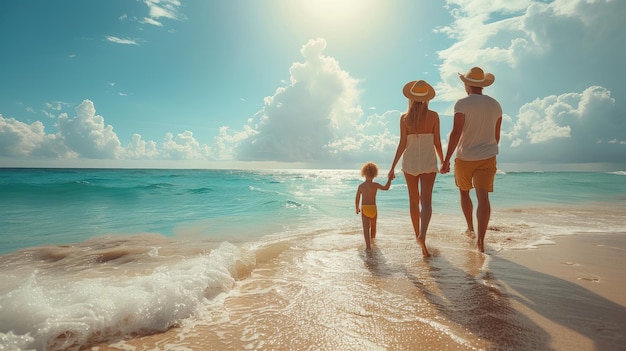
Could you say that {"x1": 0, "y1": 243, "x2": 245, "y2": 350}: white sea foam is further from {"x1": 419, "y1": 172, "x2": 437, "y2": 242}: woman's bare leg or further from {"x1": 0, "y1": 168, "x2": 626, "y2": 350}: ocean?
{"x1": 419, "y1": 172, "x2": 437, "y2": 242}: woman's bare leg

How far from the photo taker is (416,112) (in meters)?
4.45

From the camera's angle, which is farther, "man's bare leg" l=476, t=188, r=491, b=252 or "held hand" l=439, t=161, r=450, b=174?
"held hand" l=439, t=161, r=450, b=174

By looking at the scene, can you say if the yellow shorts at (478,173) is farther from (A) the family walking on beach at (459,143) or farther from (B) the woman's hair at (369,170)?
(B) the woman's hair at (369,170)

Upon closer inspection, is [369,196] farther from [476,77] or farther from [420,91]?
[476,77]

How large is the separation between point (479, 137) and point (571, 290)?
2202mm

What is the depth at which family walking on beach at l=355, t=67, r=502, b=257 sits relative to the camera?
429cm

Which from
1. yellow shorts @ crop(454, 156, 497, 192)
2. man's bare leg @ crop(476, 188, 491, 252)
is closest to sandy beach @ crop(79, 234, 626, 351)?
man's bare leg @ crop(476, 188, 491, 252)

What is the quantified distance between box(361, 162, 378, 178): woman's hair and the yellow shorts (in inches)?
54.9

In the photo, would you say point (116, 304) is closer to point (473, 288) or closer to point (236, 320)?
point (236, 320)

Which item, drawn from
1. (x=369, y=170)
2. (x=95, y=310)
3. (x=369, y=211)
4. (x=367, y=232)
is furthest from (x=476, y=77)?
(x=95, y=310)

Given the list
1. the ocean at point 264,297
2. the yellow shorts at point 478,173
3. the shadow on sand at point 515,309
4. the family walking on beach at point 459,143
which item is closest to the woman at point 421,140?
the family walking on beach at point 459,143

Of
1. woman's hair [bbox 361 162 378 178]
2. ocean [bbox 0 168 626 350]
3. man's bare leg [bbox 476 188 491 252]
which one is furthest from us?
woman's hair [bbox 361 162 378 178]

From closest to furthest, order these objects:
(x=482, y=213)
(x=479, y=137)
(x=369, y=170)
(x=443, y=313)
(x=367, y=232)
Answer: (x=443, y=313), (x=482, y=213), (x=479, y=137), (x=367, y=232), (x=369, y=170)

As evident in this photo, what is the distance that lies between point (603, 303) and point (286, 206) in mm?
10703
